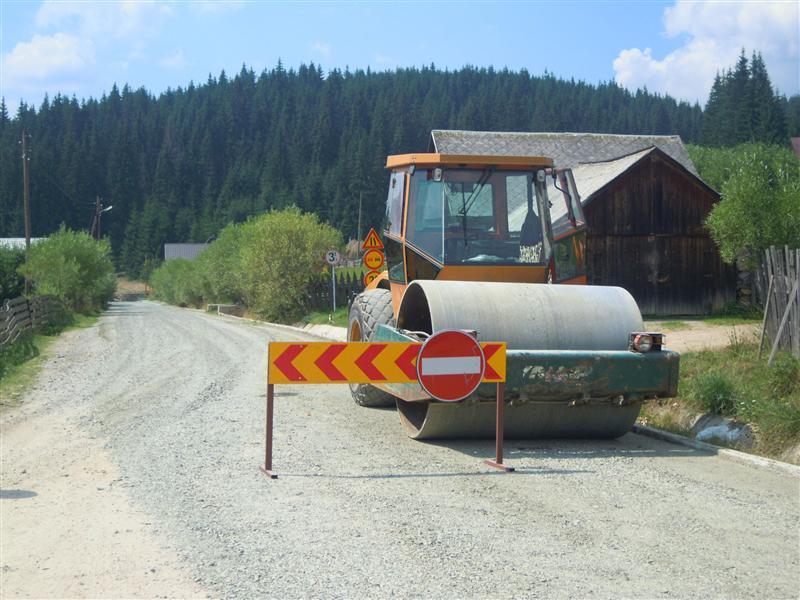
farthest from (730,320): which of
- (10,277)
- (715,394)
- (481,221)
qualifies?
(10,277)

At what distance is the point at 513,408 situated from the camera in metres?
9.00

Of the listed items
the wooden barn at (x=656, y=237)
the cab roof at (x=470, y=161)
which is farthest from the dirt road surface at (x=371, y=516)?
the wooden barn at (x=656, y=237)

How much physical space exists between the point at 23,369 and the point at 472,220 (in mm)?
11620

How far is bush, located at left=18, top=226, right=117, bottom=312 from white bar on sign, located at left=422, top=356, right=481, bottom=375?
36.9 m

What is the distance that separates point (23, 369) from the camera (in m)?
18.4

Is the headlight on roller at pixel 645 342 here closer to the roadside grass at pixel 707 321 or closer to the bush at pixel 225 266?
the roadside grass at pixel 707 321

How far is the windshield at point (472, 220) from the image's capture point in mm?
10609

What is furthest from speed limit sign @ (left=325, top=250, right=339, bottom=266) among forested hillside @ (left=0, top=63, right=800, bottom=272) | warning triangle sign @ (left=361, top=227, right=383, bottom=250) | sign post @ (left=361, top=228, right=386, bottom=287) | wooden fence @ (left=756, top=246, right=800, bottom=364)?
forested hillside @ (left=0, top=63, right=800, bottom=272)

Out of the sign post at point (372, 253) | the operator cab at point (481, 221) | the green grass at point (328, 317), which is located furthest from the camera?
the green grass at point (328, 317)

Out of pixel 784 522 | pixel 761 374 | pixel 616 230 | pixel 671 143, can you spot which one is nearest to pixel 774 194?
pixel 616 230

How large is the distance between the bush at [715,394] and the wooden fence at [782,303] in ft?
3.71

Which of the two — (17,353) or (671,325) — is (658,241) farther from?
(17,353)

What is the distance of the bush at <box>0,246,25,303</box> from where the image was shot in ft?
146

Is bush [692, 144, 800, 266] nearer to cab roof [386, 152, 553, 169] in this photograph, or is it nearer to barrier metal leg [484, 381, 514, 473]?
cab roof [386, 152, 553, 169]
